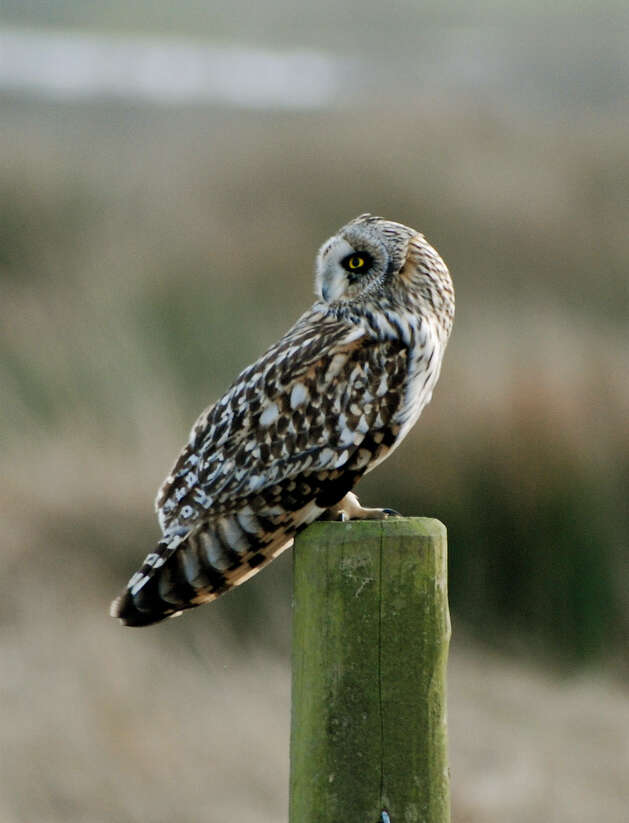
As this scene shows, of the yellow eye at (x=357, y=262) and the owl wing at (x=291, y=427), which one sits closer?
the owl wing at (x=291, y=427)

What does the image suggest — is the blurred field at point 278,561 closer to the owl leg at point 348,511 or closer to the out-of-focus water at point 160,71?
the owl leg at point 348,511

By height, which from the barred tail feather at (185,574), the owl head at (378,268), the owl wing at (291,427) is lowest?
the barred tail feather at (185,574)

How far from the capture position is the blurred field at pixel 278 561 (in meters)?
5.36

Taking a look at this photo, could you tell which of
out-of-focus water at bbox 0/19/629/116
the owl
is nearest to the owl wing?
the owl

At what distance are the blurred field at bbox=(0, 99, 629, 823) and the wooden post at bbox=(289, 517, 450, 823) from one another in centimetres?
278

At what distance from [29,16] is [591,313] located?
92.6 ft

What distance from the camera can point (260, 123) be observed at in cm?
1404

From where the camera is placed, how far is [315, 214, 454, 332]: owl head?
3410 mm

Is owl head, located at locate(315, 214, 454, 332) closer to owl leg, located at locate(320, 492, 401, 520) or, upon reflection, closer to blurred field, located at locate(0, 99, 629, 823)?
owl leg, located at locate(320, 492, 401, 520)

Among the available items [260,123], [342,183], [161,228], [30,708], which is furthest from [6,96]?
[30,708]

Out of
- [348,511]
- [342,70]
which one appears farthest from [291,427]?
[342,70]

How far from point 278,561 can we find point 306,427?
272 cm

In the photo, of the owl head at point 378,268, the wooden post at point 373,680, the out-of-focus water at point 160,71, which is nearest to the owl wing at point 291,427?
the owl head at point 378,268

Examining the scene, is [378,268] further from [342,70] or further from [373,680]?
[342,70]
